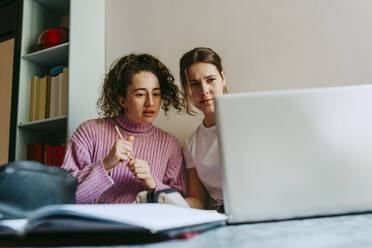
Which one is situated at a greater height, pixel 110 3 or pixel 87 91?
pixel 110 3

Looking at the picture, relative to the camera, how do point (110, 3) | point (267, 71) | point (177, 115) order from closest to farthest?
1. point (267, 71)
2. point (177, 115)
3. point (110, 3)

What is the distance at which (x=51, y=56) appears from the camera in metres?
1.72

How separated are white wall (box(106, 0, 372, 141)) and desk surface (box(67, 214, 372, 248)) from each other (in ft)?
3.04

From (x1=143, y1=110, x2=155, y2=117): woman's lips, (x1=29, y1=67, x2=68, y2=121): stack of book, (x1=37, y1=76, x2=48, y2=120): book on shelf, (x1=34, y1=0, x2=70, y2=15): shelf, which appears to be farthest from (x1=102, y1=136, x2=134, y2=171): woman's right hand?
(x1=34, y1=0, x2=70, y2=15): shelf

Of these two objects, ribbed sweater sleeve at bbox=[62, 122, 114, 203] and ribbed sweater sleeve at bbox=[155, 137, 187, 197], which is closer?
ribbed sweater sleeve at bbox=[62, 122, 114, 203]

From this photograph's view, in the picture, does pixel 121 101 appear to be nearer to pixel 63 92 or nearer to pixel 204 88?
pixel 204 88

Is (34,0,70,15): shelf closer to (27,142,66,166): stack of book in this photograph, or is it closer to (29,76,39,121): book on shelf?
(29,76,39,121): book on shelf

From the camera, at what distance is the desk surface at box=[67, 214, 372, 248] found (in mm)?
343

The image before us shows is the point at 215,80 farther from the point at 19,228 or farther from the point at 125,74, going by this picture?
the point at 19,228

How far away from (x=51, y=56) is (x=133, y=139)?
855 millimetres

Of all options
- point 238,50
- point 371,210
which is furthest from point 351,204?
point 238,50

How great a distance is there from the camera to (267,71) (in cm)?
138

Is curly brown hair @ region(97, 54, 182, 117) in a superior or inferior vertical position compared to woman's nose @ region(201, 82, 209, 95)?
superior

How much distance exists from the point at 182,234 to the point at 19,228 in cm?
20
